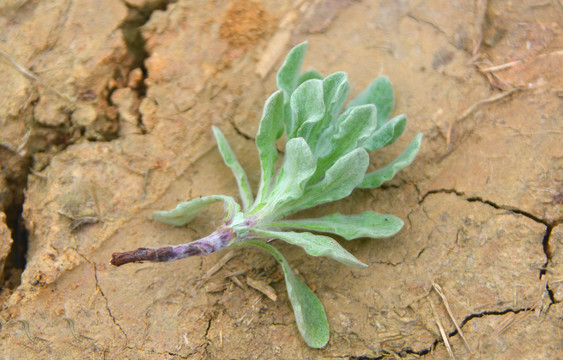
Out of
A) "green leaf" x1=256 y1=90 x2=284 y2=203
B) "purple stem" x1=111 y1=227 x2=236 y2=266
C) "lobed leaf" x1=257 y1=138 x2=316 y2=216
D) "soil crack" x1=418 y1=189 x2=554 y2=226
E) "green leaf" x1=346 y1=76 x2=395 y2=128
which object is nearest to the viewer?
"lobed leaf" x1=257 y1=138 x2=316 y2=216

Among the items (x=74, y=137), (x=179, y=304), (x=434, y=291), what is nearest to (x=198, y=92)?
(x=74, y=137)

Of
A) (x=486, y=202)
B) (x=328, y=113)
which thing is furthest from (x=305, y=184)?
(x=486, y=202)

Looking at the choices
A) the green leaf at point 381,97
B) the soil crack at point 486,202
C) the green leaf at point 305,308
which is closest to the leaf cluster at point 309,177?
the green leaf at point 305,308

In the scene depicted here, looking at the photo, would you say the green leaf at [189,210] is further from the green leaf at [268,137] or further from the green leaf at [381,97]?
the green leaf at [381,97]

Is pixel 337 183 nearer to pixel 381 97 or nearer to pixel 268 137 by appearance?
pixel 268 137

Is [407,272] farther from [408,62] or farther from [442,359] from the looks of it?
[408,62]

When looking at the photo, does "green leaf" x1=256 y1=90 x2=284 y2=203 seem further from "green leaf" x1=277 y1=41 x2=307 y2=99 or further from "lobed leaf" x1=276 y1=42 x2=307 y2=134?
"green leaf" x1=277 y1=41 x2=307 y2=99

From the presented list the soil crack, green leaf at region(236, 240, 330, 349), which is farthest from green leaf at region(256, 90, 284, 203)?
the soil crack
